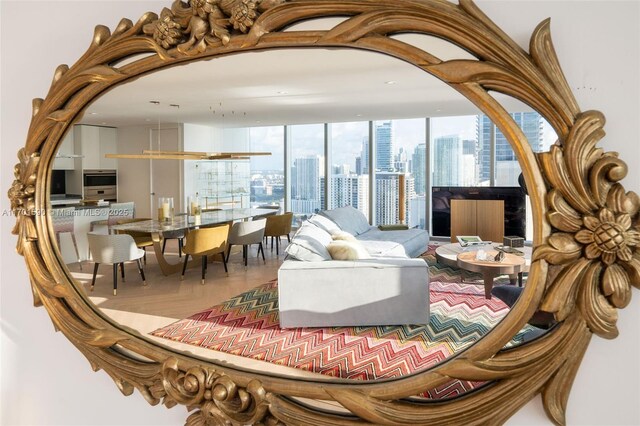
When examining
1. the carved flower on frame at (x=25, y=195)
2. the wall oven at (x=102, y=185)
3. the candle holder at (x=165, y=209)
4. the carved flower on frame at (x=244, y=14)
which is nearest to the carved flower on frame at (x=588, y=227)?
the carved flower on frame at (x=244, y=14)

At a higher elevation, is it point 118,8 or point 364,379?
point 118,8

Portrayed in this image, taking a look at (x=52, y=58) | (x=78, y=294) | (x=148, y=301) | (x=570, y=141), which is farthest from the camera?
(x=52, y=58)

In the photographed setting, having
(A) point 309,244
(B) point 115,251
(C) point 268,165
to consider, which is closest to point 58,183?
(B) point 115,251

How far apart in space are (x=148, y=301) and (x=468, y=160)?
0.71 metres

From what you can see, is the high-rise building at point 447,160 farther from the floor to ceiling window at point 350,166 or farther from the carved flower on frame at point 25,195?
the carved flower on frame at point 25,195

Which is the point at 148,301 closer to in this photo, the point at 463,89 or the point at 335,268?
the point at 335,268

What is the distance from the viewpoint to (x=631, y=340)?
661mm

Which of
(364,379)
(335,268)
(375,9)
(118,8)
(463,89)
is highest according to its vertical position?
(118,8)

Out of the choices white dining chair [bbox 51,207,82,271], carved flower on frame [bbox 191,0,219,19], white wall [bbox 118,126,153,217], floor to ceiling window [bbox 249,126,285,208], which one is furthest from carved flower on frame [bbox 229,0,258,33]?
white dining chair [bbox 51,207,82,271]

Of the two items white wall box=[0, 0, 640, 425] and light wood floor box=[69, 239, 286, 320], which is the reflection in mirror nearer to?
light wood floor box=[69, 239, 286, 320]

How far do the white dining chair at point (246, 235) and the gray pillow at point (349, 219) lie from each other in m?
0.15

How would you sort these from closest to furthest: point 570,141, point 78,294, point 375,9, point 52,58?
point 570,141, point 375,9, point 78,294, point 52,58

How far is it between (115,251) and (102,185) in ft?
0.51

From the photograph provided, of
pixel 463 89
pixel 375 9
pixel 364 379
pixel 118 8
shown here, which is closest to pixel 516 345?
pixel 364 379
